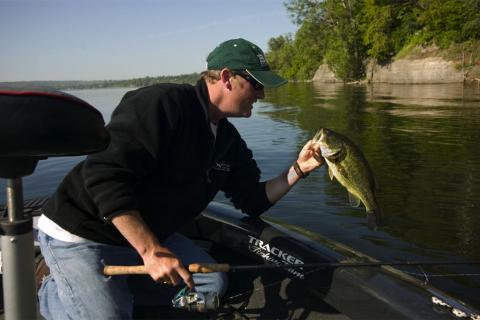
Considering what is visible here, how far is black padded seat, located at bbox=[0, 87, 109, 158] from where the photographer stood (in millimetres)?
1620

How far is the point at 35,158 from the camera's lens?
1.77 meters

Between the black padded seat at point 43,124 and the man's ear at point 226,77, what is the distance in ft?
4.07

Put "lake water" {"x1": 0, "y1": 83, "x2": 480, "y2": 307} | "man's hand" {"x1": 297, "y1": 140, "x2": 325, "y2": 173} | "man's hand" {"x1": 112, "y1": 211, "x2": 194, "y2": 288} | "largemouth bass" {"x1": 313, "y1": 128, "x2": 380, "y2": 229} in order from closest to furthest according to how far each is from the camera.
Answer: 1. "man's hand" {"x1": 112, "y1": 211, "x2": 194, "y2": 288}
2. "largemouth bass" {"x1": 313, "y1": 128, "x2": 380, "y2": 229}
3. "man's hand" {"x1": 297, "y1": 140, "x2": 325, "y2": 173}
4. "lake water" {"x1": 0, "y1": 83, "x2": 480, "y2": 307}

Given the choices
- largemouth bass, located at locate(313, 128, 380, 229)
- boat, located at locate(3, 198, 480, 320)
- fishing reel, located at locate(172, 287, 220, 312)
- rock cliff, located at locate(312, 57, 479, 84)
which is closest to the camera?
boat, located at locate(3, 198, 480, 320)

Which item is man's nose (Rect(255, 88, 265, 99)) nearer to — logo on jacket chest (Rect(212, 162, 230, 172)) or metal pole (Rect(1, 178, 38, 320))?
logo on jacket chest (Rect(212, 162, 230, 172))

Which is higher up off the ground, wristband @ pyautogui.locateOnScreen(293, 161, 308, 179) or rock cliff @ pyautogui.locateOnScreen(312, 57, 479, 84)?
rock cliff @ pyautogui.locateOnScreen(312, 57, 479, 84)

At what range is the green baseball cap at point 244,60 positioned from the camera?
2926 mm

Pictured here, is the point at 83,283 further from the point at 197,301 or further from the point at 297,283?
the point at 297,283

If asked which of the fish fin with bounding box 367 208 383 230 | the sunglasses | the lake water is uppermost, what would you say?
the sunglasses

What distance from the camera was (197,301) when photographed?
3.06m

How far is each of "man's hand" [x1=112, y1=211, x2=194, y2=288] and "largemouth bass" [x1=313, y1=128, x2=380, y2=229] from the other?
1.58m

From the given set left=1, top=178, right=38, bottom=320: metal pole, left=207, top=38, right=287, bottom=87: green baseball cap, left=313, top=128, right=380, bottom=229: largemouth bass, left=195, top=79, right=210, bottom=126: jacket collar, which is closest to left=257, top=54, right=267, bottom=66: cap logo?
left=207, top=38, right=287, bottom=87: green baseball cap

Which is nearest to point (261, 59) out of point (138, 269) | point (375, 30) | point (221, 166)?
point (221, 166)

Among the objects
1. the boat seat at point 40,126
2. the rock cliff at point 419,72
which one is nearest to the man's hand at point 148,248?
the boat seat at point 40,126
